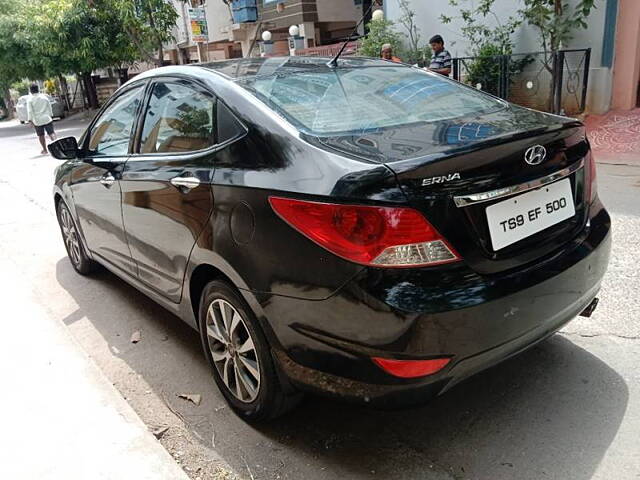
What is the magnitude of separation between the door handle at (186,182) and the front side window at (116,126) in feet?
2.86

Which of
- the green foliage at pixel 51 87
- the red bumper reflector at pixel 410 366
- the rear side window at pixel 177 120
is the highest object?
the rear side window at pixel 177 120

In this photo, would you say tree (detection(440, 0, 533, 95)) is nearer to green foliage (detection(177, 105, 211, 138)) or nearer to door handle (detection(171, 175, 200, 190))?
green foliage (detection(177, 105, 211, 138))

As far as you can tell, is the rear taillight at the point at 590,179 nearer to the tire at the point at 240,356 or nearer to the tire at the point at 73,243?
the tire at the point at 240,356

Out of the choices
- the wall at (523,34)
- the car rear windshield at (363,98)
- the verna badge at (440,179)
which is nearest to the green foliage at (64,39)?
the wall at (523,34)

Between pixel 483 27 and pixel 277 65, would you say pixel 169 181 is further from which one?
pixel 483 27

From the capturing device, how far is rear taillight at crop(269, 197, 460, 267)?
197 centimetres

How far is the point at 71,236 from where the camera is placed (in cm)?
491

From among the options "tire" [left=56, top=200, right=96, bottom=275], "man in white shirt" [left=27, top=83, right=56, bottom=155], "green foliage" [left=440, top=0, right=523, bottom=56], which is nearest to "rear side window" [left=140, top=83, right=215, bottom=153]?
"tire" [left=56, top=200, right=96, bottom=275]

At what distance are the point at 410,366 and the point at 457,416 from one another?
77 centimetres

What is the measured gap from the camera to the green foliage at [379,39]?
40.4 ft

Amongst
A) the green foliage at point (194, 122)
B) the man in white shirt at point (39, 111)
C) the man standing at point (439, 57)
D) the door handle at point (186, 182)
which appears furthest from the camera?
the man in white shirt at point (39, 111)

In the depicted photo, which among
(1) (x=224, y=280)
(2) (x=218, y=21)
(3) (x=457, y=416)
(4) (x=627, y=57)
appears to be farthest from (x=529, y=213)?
(2) (x=218, y=21)

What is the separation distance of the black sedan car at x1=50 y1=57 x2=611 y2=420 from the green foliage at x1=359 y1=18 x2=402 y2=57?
972 cm

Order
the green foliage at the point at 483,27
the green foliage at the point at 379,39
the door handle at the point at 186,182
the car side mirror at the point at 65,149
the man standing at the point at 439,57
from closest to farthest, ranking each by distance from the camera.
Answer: the door handle at the point at 186,182 → the car side mirror at the point at 65,149 → the man standing at the point at 439,57 → the green foliage at the point at 483,27 → the green foliage at the point at 379,39
